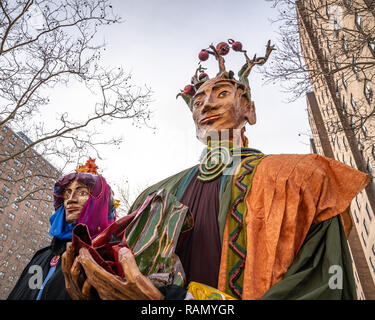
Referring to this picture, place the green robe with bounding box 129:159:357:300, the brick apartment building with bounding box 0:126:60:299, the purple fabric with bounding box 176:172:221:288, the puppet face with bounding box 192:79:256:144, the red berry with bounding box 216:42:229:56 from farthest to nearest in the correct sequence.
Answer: the brick apartment building with bounding box 0:126:60:299, the red berry with bounding box 216:42:229:56, the puppet face with bounding box 192:79:256:144, the purple fabric with bounding box 176:172:221:288, the green robe with bounding box 129:159:357:300

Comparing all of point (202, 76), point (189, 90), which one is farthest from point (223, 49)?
point (189, 90)

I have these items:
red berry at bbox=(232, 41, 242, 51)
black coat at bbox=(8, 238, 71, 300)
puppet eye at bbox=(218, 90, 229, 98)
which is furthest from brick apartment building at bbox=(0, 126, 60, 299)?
puppet eye at bbox=(218, 90, 229, 98)

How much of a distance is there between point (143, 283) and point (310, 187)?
121 cm

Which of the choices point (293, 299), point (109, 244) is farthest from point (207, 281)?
point (109, 244)

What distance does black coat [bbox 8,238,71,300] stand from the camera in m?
2.47

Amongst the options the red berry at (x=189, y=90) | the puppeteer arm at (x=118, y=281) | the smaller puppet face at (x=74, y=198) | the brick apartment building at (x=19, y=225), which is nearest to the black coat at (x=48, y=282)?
the smaller puppet face at (x=74, y=198)

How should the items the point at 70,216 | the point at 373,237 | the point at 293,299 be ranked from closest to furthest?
the point at 293,299, the point at 70,216, the point at 373,237

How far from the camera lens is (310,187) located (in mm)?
1813

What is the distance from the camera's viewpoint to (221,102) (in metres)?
2.85

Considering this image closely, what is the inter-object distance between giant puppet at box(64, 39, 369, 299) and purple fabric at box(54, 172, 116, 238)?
1.02 meters

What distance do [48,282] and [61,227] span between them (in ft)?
2.19

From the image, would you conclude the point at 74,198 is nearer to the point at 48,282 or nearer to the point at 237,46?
the point at 48,282

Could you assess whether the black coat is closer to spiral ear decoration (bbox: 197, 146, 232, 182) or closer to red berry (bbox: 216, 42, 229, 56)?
spiral ear decoration (bbox: 197, 146, 232, 182)
